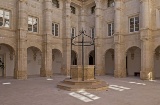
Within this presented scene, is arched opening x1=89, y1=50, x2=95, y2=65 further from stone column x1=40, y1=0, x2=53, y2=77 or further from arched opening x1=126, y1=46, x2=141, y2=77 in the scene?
stone column x1=40, y1=0, x2=53, y2=77

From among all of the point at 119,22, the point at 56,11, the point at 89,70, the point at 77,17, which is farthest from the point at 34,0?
the point at 89,70

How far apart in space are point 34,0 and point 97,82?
13.8 meters

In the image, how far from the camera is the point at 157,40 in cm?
1745

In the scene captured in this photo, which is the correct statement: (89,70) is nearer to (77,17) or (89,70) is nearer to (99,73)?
(99,73)

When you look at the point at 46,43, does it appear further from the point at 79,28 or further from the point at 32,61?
the point at 79,28

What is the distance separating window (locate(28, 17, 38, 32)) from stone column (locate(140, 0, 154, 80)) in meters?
12.6

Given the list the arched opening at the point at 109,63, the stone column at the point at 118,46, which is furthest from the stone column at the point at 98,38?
the arched opening at the point at 109,63

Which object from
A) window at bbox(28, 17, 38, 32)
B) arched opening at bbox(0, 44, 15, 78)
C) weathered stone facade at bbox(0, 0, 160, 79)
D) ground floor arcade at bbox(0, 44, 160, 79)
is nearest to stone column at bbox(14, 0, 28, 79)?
weathered stone facade at bbox(0, 0, 160, 79)

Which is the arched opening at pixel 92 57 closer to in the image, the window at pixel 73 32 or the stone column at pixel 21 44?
the window at pixel 73 32

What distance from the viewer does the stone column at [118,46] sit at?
66.0ft

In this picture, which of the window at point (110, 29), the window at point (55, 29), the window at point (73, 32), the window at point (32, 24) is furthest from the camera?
the window at point (73, 32)

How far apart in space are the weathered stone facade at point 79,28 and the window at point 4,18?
1.33 ft

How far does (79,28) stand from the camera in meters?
25.6

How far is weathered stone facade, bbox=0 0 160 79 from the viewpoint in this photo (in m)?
17.5
